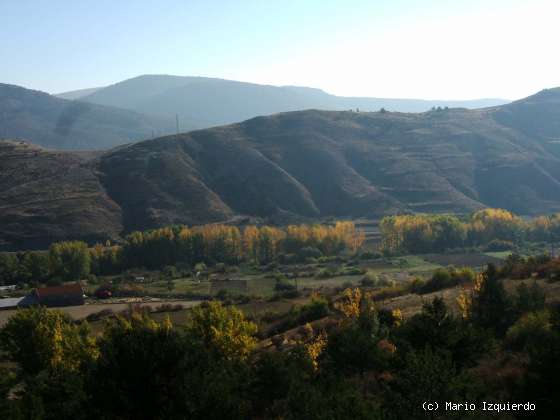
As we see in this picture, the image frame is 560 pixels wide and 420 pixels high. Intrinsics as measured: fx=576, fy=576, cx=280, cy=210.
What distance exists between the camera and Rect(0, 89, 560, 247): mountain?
10862 cm

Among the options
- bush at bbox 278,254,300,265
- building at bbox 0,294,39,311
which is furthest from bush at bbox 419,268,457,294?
building at bbox 0,294,39,311

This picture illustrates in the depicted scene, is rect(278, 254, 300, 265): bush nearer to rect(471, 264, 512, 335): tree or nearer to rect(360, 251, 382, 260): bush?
rect(360, 251, 382, 260): bush

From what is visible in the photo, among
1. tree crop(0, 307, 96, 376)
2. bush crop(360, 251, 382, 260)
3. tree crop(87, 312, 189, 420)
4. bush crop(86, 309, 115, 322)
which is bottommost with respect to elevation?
bush crop(360, 251, 382, 260)

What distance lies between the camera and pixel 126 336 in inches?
784

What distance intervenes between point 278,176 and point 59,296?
7449 cm

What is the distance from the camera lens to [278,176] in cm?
13000

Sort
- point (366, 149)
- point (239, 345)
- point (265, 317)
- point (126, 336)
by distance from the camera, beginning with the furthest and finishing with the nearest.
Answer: point (366, 149) → point (265, 317) → point (239, 345) → point (126, 336)

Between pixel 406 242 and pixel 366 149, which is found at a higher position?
pixel 366 149

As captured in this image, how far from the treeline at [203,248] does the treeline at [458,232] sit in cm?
606

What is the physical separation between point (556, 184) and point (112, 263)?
316ft

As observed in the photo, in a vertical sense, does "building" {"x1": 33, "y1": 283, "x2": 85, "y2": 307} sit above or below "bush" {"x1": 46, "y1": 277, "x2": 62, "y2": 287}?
above

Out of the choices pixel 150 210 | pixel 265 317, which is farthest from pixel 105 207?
pixel 265 317

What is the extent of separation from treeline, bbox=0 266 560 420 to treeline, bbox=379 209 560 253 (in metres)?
57.1

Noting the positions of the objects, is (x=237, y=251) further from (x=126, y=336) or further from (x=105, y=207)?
(x=126, y=336)
